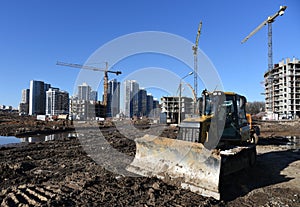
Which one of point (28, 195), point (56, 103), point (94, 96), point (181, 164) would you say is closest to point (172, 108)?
point (181, 164)

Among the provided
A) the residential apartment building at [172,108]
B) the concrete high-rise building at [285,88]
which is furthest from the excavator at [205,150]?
the concrete high-rise building at [285,88]

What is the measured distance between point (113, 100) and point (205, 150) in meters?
54.4

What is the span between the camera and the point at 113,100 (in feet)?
192

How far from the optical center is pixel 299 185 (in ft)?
19.7

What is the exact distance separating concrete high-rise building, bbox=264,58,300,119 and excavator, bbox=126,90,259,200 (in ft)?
241

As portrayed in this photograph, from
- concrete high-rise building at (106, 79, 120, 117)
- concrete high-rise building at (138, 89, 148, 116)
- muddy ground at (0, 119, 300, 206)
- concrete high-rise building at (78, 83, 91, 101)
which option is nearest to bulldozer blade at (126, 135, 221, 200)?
muddy ground at (0, 119, 300, 206)

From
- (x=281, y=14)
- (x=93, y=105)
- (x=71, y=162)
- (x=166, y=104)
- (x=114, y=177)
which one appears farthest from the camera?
(x=93, y=105)

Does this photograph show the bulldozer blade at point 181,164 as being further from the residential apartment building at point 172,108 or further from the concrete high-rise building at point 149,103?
the concrete high-rise building at point 149,103

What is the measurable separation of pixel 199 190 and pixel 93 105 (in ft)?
200

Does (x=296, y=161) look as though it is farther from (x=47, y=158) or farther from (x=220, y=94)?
(x=47, y=158)

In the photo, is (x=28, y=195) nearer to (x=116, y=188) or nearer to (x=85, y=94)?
(x=116, y=188)

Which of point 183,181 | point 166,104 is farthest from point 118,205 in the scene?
point 166,104

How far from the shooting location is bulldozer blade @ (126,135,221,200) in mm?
4977

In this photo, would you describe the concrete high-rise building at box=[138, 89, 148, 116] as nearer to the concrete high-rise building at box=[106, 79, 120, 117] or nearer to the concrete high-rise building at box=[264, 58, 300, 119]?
the concrete high-rise building at box=[106, 79, 120, 117]
